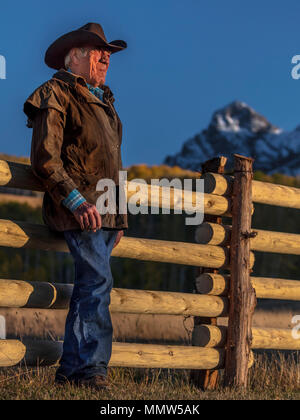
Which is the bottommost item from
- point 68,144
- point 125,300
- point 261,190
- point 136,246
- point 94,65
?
point 125,300

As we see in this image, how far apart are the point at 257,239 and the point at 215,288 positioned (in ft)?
2.40

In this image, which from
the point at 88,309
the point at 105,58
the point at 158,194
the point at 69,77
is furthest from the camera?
the point at 158,194

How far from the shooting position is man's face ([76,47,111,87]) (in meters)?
4.38

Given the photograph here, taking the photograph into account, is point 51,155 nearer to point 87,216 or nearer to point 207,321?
point 87,216

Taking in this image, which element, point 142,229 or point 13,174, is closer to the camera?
point 13,174

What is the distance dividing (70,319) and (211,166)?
255cm

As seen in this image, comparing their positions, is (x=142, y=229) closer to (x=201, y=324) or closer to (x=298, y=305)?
(x=298, y=305)

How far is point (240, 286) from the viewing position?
586cm

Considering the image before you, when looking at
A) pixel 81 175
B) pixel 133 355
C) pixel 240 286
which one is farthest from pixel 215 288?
pixel 81 175

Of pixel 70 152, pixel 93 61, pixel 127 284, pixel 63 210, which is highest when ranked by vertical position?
pixel 93 61

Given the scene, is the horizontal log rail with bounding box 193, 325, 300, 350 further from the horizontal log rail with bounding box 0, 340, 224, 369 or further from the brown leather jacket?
the brown leather jacket

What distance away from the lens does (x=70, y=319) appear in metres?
4.23
